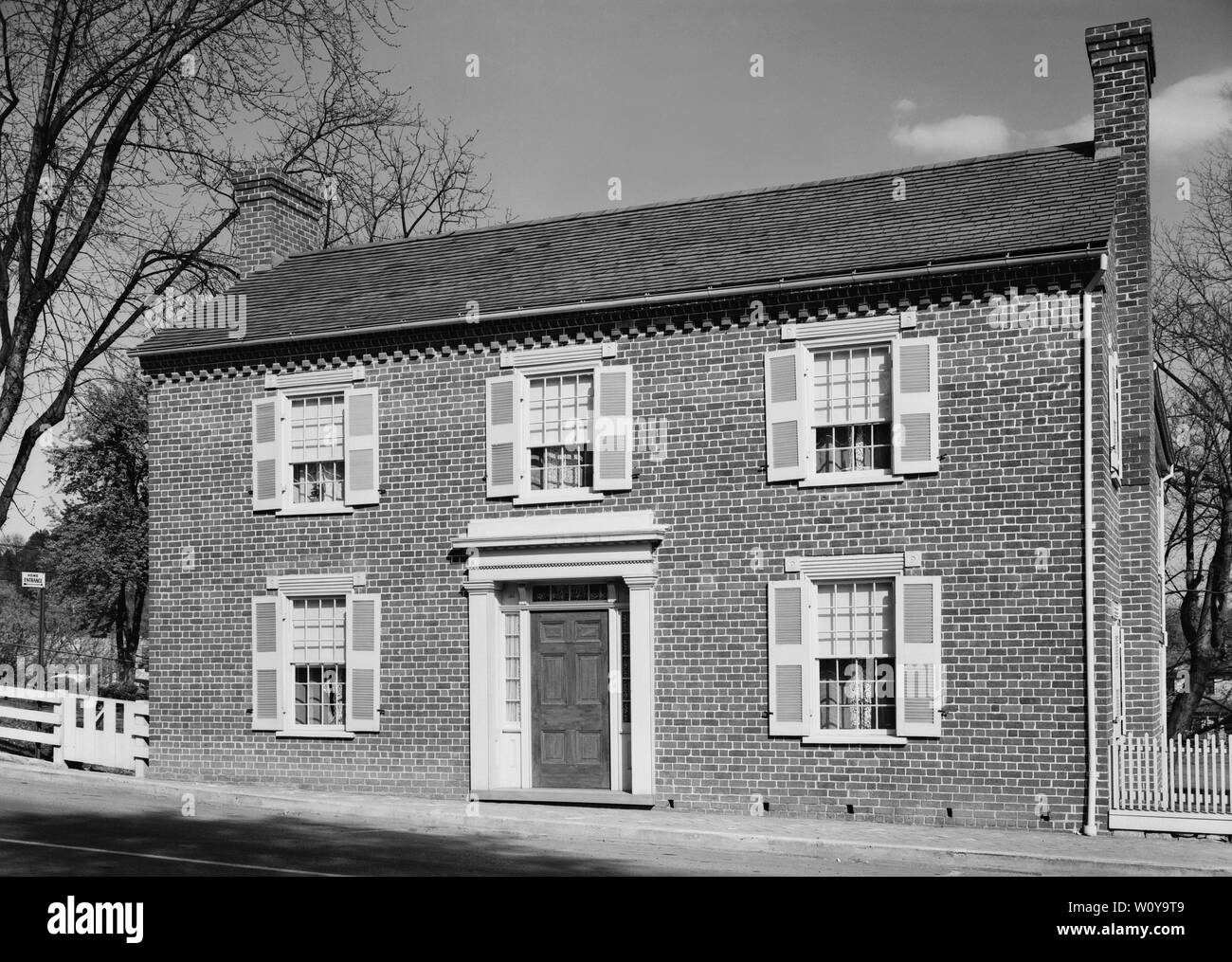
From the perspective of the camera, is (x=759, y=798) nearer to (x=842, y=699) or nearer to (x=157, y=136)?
(x=842, y=699)

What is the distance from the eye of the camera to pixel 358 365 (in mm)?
19594

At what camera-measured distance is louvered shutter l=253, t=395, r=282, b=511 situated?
19906 mm

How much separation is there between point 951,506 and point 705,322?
3939 mm

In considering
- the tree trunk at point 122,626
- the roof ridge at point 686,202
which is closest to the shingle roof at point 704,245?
the roof ridge at point 686,202

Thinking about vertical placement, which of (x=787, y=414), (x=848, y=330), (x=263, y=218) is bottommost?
(x=787, y=414)

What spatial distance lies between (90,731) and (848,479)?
1252 centimetres

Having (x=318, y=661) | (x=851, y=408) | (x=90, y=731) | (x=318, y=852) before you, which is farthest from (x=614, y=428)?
(x=90, y=731)

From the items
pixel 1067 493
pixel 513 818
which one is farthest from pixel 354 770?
pixel 1067 493

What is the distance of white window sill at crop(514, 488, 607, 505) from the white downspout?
19.8 ft

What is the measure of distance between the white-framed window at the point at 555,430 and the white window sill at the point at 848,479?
103 inches

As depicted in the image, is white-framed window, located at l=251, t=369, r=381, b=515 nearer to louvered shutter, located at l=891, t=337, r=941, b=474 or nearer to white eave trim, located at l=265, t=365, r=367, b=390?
white eave trim, located at l=265, t=365, r=367, b=390

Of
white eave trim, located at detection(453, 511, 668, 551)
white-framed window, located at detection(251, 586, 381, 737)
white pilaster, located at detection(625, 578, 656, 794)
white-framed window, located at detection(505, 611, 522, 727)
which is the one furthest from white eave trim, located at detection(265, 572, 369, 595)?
white pilaster, located at detection(625, 578, 656, 794)

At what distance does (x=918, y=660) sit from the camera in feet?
53.4

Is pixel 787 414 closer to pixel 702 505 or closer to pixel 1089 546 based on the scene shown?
pixel 702 505
